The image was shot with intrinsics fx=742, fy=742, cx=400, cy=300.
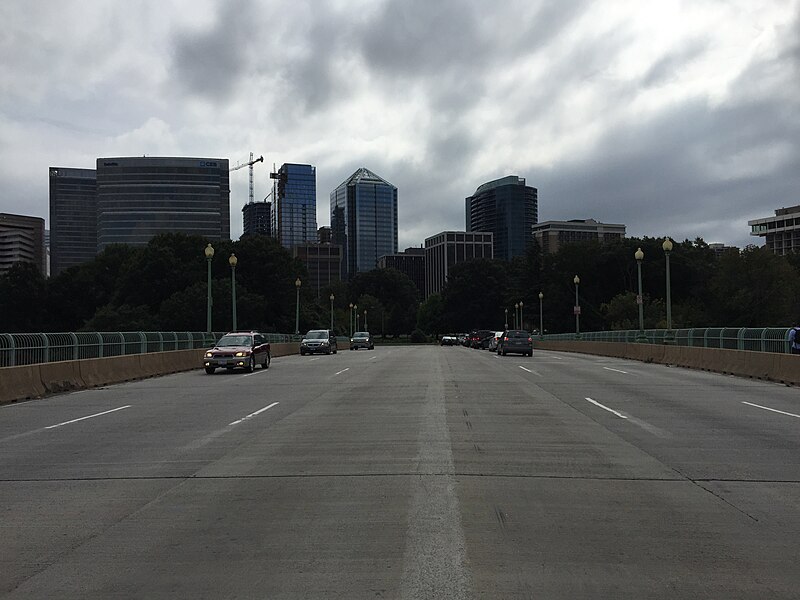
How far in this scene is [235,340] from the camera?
30422 mm

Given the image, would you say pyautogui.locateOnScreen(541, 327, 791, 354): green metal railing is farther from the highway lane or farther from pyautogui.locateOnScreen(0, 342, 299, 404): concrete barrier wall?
pyautogui.locateOnScreen(0, 342, 299, 404): concrete barrier wall

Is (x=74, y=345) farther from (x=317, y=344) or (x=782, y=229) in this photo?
(x=782, y=229)

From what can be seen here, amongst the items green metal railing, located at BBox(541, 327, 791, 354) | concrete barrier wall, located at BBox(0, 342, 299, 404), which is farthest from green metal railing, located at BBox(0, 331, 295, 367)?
green metal railing, located at BBox(541, 327, 791, 354)

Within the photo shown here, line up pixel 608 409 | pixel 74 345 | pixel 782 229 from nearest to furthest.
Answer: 1. pixel 608 409
2. pixel 74 345
3. pixel 782 229

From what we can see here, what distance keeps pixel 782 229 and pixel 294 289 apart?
14925 centimetres

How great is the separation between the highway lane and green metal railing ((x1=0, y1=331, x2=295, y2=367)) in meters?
4.45

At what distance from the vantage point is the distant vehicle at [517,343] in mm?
46312

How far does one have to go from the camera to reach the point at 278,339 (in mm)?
57375

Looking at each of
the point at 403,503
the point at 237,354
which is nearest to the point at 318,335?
the point at 237,354

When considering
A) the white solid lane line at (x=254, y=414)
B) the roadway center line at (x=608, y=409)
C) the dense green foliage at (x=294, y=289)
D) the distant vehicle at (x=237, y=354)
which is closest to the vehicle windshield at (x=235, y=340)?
the distant vehicle at (x=237, y=354)

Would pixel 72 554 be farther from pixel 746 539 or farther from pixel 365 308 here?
pixel 365 308

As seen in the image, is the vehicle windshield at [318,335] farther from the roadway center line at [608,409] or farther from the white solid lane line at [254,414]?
the roadway center line at [608,409]

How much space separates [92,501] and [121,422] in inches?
263

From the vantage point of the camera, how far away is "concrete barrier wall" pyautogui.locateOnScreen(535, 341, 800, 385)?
2275cm
